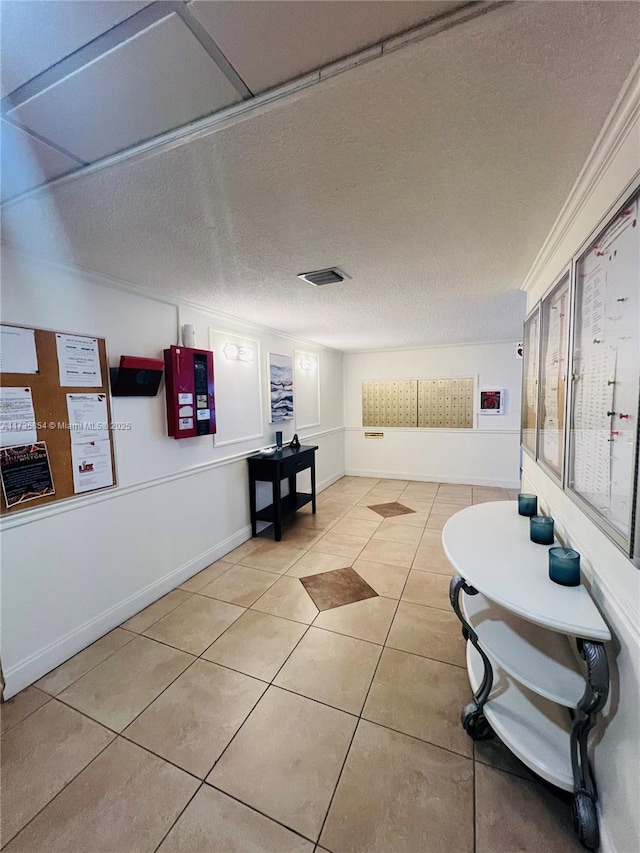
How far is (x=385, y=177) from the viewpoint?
3.83 feet

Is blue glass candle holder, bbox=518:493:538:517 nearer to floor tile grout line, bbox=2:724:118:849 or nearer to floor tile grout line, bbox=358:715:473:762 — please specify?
floor tile grout line, bbox=358:715:473:762

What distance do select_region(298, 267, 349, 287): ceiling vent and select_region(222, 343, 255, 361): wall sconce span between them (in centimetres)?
122

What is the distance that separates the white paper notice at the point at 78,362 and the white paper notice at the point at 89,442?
8 centimetres

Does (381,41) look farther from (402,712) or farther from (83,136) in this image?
(402,712)

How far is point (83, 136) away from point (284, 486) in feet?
12.2

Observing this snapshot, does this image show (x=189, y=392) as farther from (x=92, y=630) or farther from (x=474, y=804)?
(x=474, y=804)

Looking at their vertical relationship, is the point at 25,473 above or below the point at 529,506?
above

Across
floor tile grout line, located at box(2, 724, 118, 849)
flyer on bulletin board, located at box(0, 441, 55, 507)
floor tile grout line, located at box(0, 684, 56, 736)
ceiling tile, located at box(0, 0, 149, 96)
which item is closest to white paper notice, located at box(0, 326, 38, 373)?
flyer on bulletin board, located at box(0, 441, 55, 507)

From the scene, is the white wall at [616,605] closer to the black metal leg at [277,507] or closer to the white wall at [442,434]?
the black metal leg at [277,507]

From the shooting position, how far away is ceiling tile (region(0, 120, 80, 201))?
0.99m

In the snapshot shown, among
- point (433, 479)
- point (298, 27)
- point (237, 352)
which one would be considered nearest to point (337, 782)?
point (298, 27)

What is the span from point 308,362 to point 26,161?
374cm

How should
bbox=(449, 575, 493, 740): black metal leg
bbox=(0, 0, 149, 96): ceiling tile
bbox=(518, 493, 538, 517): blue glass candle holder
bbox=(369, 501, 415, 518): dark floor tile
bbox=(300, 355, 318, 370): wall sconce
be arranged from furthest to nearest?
bbox=(300, 355, 318, 370): wall sconce, bbox=(369, 501, 415, 518): dark floor tile, bbox=(518, 493, 538, 517): blue glass candle holder, bbox=(449, 575, 493, 740): black metal leg, bbox=(0, 0, 149, 96): ceiling tile

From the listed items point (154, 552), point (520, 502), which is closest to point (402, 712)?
point (520, 502)
